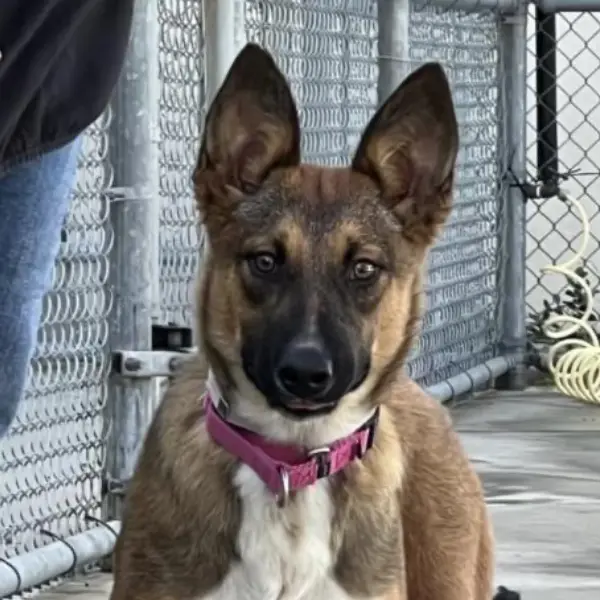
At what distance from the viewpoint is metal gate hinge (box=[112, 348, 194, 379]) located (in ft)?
18.7

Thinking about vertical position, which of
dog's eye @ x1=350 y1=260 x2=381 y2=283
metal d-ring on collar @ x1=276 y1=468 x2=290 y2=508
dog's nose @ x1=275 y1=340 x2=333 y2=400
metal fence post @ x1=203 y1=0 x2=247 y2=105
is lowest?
metal d-ring on collar @ x1=276 y1=468 x2=290 y2=508

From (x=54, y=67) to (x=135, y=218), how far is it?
98.4 inches

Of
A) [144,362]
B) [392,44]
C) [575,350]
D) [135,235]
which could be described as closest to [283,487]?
[144,362]

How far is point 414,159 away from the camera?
4223 millimetres

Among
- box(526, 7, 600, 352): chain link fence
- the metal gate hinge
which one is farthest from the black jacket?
box(526, 7, 600, 352): chain link fence

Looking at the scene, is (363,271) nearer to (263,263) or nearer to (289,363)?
(263,263)

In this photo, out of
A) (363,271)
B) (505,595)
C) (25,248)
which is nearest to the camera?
(25,248)

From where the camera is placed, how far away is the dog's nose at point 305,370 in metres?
3.78

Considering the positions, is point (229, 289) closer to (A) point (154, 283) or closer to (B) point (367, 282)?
(B) point (367, 282)

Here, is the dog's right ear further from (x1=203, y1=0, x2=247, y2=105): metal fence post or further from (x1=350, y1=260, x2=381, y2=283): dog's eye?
(x1=203, y1=0, x2=247, y2=105): metal fence post

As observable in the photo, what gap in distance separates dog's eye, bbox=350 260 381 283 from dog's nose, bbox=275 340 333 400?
0.27 meters

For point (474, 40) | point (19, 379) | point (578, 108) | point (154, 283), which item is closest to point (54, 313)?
point (154, 283)

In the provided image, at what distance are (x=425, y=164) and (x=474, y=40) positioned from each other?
5245 millimetres

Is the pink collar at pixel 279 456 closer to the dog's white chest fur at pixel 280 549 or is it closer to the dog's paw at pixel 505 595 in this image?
the dog's white chest fur at pixel 280 549
